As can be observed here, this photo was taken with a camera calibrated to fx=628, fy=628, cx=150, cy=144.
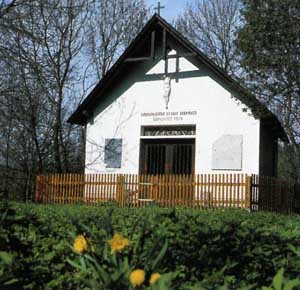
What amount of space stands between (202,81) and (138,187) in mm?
5090

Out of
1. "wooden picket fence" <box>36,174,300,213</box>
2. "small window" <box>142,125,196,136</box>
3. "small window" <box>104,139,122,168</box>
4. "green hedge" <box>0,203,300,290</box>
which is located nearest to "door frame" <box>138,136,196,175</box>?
"small window" <box>142,125,196,136</box>

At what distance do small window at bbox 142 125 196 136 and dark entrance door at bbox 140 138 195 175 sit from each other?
257 mm

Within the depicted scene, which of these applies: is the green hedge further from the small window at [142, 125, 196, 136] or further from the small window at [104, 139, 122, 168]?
the small window at [104, 139, 122, 168]

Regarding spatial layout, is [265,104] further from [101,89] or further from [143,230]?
[143,230]

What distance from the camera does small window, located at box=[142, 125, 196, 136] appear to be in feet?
83.9

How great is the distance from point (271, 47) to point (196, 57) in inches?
173

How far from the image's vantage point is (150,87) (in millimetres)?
26703

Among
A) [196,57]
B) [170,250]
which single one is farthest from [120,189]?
[170,250]

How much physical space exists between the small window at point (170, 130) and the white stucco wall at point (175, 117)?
0.94 feet

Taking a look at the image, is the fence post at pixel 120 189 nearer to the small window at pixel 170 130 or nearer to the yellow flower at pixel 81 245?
the small window at pixel 170 130

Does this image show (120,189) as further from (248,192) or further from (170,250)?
(170,250)

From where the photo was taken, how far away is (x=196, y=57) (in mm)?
25203

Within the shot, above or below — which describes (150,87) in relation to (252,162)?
above

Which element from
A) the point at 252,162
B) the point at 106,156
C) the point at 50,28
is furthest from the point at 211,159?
the point at 50,28
